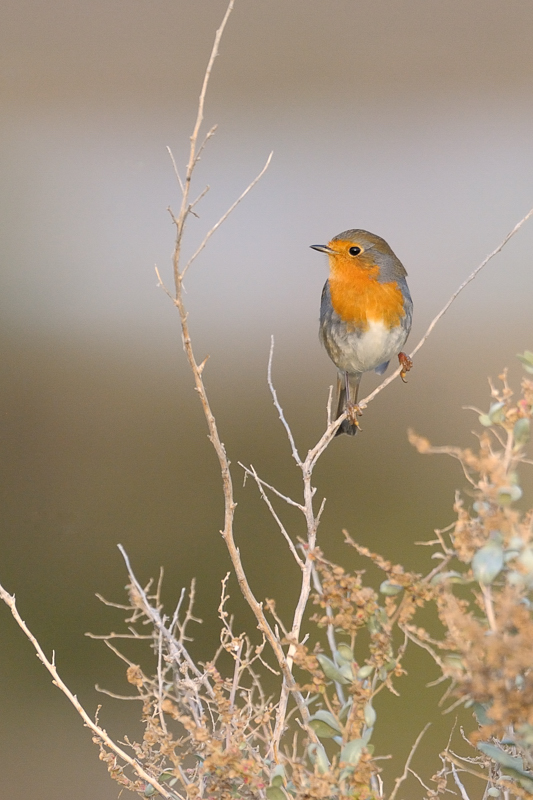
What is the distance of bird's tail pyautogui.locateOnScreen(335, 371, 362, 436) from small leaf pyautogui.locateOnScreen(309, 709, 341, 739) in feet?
5.19

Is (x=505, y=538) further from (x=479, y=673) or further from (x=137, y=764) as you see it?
(x=137, y=764)

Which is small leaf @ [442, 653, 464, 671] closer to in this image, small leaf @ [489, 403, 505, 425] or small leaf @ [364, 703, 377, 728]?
small leaf @ [364, 703, 377, 728]

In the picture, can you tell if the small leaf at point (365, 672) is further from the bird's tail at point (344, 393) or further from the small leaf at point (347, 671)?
the bird's tail at point (344, 393)

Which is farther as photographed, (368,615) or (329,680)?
(329,680)

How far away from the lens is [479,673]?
0.75 m

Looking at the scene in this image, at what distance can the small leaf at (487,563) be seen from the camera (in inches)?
30.2

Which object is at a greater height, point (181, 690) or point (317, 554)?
point (317, 554)

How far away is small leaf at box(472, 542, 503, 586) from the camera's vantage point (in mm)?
768

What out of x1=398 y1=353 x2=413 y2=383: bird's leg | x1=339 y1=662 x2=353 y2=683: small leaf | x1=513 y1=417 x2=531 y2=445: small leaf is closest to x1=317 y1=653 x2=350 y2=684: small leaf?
x1=339 y1=662 x2=353 y2=683: small leaf

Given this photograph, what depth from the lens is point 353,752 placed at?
89cm

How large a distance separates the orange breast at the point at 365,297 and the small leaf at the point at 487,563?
1.53 meters

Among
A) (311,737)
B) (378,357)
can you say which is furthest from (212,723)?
(378,357)

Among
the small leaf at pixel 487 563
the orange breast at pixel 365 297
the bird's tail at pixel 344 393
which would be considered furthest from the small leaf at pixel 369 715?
the bird's tail at pixel 344 393

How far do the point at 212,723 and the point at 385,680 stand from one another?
455mm
